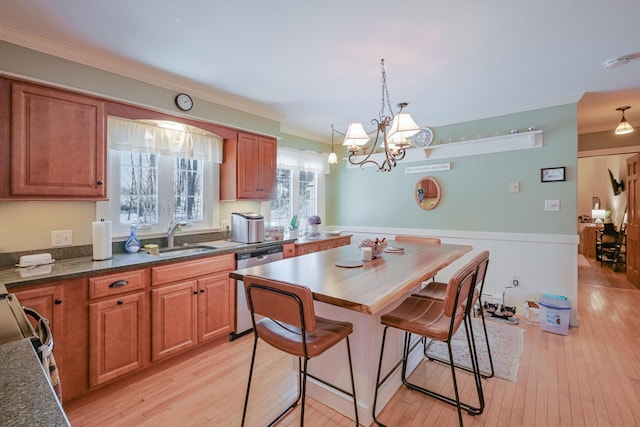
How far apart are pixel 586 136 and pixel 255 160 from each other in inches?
188

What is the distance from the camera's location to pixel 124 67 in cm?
245

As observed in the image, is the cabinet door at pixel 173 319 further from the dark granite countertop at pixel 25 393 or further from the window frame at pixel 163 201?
the dark granite countertop at pixel 25 393

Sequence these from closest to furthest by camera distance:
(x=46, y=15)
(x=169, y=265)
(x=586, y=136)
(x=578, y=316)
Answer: (x=46, y=15), (x=169, y=265), (x=578, y=316), (x=586, y=136)

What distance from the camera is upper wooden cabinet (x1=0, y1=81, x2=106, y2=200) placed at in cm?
198

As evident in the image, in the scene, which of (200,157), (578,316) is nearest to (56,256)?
(200,157)

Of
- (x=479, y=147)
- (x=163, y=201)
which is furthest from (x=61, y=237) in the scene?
(x=479, y=147)

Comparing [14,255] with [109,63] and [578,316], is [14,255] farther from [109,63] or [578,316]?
[578,316]

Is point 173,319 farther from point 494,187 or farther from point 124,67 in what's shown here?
point 494,187

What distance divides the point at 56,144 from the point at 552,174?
4.59 meters

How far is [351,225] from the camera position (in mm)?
5051

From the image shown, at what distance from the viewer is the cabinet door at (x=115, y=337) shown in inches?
80.1

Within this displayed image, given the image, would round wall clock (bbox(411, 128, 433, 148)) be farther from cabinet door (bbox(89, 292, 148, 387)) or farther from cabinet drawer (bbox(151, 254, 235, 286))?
cabinet door (bbox(89, 292, 148, 387))

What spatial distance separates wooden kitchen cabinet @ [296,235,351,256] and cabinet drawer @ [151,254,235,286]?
933 mm

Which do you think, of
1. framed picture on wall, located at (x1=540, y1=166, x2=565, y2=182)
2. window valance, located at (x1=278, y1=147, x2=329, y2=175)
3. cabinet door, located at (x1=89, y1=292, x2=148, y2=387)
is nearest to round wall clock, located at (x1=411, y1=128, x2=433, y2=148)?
framed picture on wall, located at (x1=540, y1=166, x2=565, y2=182)
